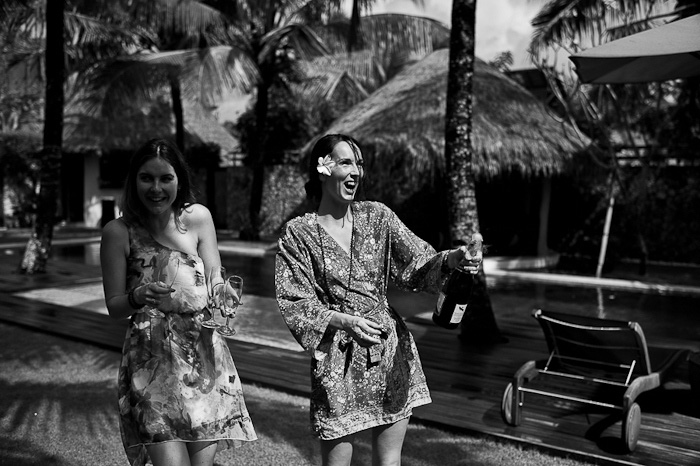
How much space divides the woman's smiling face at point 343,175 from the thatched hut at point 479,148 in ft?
36.4

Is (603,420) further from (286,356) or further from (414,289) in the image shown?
(286,356)

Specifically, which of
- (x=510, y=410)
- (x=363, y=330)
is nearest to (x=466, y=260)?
(x=363, y=330)

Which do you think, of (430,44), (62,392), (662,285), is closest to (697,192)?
(662,285)

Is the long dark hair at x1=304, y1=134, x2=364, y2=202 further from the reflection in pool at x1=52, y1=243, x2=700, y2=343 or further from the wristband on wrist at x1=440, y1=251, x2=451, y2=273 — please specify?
the reflection in pool at x1=52, y1=243, x2=700, y2=343

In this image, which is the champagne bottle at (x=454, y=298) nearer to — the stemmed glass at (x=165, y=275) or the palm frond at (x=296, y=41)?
the stemmed glass at (x=165, y=275)

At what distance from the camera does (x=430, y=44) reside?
16047mm

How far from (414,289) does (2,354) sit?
4736 millimetres

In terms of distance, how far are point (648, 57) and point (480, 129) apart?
8814mm

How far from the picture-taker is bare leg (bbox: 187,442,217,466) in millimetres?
2465

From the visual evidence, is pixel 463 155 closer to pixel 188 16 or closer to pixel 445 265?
pixel 445 265

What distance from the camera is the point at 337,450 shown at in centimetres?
242

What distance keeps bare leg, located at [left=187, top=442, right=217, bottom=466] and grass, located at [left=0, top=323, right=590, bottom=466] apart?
1206 millimetres

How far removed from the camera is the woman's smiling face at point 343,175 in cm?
250

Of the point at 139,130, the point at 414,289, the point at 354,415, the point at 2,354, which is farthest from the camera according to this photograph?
the point at 139,130
